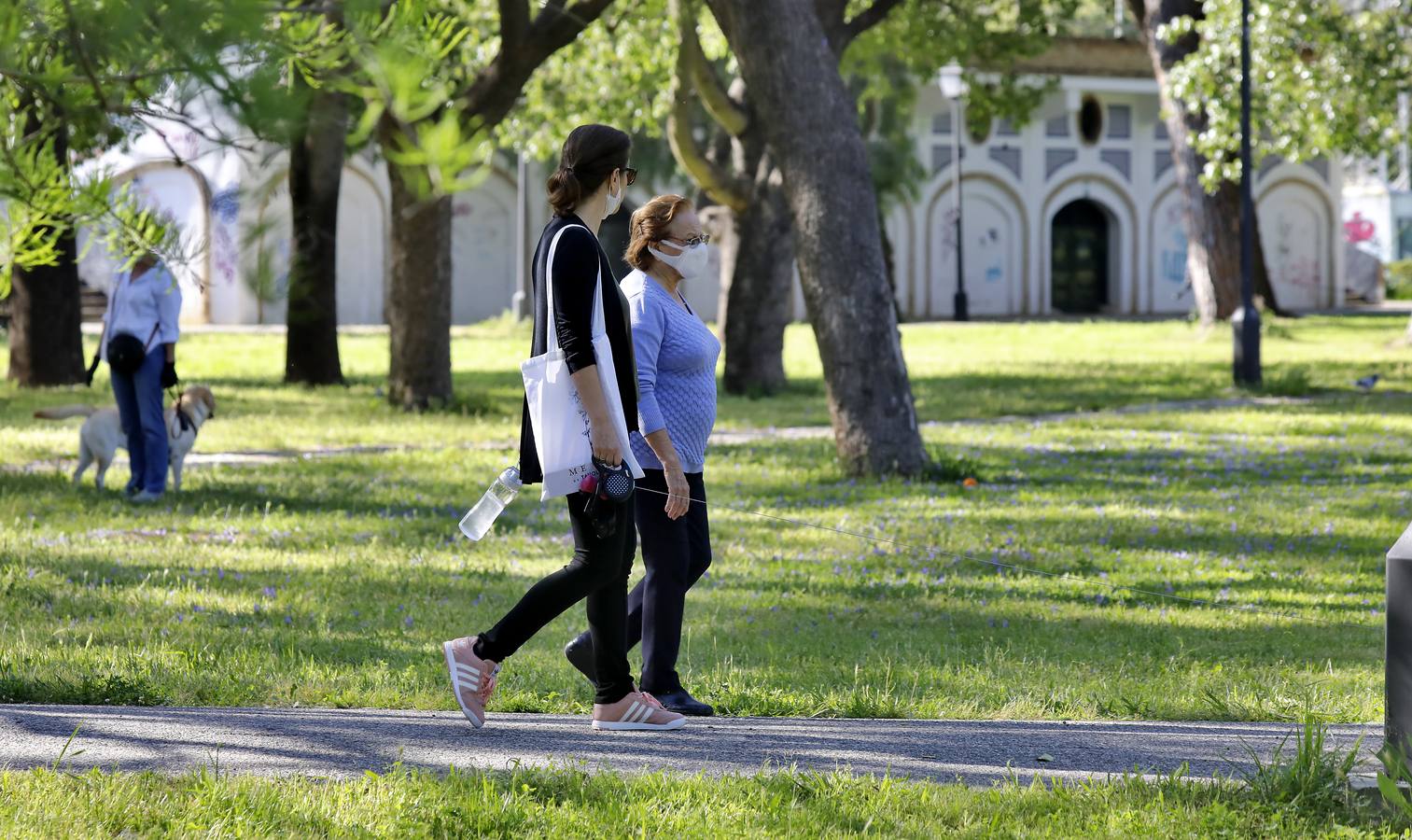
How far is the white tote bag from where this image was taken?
5.41 meters

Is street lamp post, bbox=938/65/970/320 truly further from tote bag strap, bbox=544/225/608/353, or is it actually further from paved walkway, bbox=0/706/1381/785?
tote bag strap, bbox=544/225/608/353

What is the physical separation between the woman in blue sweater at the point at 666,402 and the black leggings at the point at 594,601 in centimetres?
22

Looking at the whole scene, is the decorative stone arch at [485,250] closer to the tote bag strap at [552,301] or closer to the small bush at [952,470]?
the small bush at [952,470]

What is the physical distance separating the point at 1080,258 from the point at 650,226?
47.7 m

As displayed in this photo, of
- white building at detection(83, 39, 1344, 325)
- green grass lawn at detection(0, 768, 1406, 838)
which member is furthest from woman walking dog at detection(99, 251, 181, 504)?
white building at detection(83, 39, 1344, 325)

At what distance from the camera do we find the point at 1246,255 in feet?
68.2

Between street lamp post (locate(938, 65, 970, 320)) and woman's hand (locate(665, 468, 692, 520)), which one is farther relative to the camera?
street lamp post (locate(938, 65, 970, 320))

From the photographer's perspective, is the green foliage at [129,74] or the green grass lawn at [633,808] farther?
the green grass lawn at [633,808]

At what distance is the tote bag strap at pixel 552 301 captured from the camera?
5410mm

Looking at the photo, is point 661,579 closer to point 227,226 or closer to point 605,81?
point 227,226

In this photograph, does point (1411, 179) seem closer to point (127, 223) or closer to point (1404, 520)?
point (1404, 520)

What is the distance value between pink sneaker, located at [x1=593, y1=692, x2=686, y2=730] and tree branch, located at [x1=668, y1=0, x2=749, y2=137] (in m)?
12.5

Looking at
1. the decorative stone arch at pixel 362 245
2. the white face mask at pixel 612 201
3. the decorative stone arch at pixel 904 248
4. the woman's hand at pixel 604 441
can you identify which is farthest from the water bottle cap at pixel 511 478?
the decorative stone arch at pixel 904 248

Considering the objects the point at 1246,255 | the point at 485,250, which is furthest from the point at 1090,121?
the point at 1246,255
